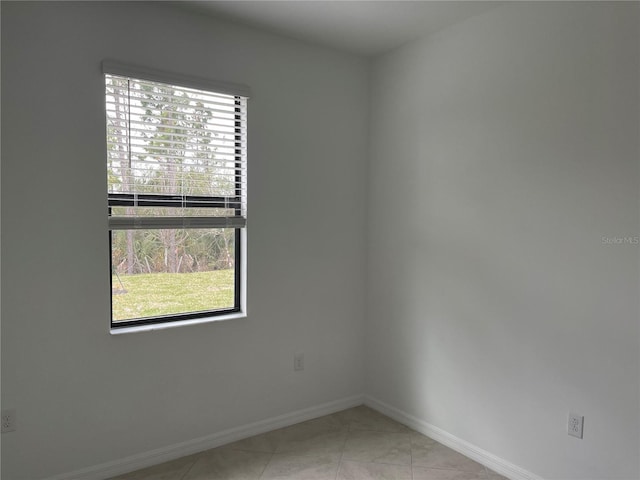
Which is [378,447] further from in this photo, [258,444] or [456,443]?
[258,444]

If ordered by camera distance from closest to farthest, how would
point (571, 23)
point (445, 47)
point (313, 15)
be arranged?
point (571, 23) < point (313, 15) < point (445, 47)

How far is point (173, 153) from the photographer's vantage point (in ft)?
8.51

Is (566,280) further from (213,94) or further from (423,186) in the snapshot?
(213,94)

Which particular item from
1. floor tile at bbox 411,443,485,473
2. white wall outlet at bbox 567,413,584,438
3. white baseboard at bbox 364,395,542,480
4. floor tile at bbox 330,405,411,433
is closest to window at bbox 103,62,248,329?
floor tile at bbox 330,405,411,433

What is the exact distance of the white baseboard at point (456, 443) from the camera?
2439 millimetres

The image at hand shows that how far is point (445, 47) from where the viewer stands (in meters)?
2.79

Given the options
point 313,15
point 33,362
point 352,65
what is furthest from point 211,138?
point 33,362

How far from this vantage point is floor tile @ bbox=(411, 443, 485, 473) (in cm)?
255

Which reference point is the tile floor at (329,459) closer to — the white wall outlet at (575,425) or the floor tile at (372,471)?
the floor tile at (372,471)

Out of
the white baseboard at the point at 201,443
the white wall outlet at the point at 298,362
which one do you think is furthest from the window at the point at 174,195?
the white baseboard at the point at 201,443

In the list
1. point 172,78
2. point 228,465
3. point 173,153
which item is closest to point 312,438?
point 228,465

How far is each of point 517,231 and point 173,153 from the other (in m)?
1.96

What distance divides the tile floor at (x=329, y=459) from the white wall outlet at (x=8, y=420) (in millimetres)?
593

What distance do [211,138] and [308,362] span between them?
1.63m
